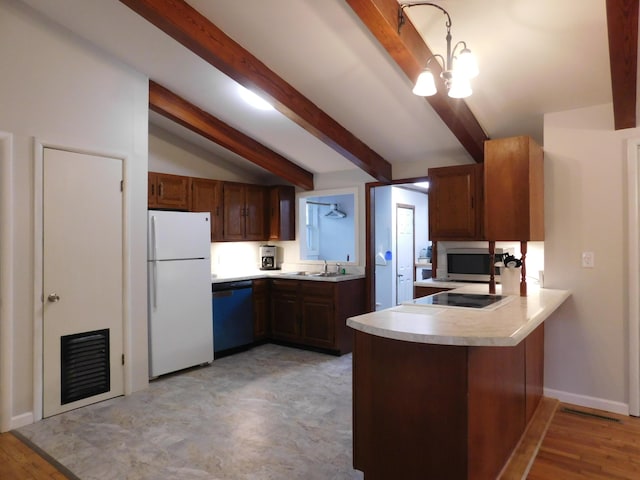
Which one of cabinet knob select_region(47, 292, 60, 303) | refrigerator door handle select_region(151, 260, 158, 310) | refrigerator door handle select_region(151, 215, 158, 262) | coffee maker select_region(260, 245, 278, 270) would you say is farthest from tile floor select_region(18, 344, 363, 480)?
coffee maker select_region(260, 245, 278, 270)

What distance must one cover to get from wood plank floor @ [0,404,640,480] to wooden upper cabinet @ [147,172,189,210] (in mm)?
2434

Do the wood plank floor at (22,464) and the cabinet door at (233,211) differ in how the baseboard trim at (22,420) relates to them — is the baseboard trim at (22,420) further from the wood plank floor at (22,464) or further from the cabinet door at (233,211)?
the cabinet door at (233,211)

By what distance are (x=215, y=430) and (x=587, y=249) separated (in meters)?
3.05

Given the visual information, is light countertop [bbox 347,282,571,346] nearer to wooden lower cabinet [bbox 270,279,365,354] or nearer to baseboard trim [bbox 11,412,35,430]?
wooden lower cabinet [bbox 270,279,365,354]

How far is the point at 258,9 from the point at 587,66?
2.18 m

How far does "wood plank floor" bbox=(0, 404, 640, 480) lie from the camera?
2260 mm

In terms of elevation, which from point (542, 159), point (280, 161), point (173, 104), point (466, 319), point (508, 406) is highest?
point (173, 104)

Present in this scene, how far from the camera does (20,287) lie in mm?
2887

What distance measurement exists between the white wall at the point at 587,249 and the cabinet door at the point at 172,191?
3624 millimetres

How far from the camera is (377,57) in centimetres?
288

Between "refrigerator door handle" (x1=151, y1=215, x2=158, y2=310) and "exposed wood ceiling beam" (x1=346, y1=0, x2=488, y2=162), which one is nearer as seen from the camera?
"exposed wood ceiling beam" (x1=346, y1=0, x2=488, y2=162)

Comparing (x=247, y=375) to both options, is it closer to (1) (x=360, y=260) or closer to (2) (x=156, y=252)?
(2) (x=156, y=252)

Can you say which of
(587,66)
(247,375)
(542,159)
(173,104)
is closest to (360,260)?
(247,375)

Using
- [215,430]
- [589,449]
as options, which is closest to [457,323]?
[589,449]
